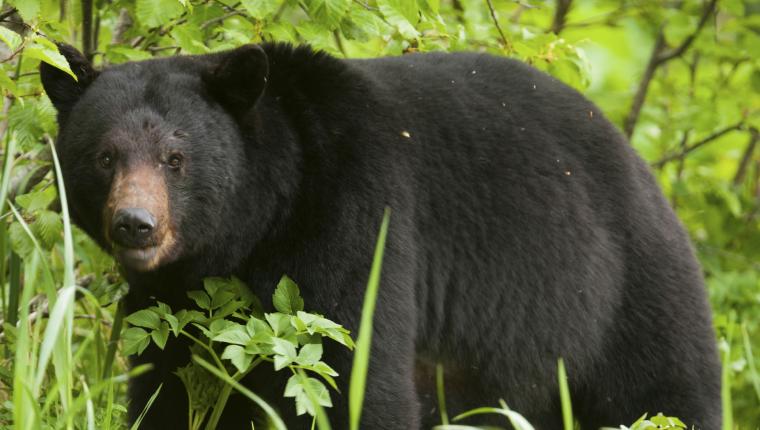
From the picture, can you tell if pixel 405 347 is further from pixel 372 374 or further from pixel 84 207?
pixel 84 207

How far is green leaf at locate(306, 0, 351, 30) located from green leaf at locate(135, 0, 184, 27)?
1.62 feet

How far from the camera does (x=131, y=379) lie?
14.4ft

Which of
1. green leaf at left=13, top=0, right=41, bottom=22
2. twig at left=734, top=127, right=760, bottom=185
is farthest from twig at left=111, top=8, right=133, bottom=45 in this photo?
twig at left=734, top=127, right=760, bottom=185

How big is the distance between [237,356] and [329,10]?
138 cm

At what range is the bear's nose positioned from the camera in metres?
3.54

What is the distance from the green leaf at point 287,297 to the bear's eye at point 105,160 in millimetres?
661

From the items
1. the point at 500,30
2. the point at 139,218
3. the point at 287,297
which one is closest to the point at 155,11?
the point at 139,218

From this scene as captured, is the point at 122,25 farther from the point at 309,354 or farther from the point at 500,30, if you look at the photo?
the point at 309,354

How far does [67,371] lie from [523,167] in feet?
6.53

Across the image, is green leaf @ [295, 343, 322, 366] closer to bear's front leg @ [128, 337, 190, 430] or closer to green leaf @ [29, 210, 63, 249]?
bear's front leg @ [128, 337, 190, 430]

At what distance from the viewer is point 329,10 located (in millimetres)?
4254

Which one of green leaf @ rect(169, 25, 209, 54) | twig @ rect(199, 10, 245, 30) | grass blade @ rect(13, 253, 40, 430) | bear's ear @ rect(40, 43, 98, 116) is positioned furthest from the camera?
twig @ rect(199, 10, 245, 30)

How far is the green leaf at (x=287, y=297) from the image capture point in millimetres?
3736

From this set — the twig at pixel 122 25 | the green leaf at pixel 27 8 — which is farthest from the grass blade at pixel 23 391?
the twig at pixel 122 25
